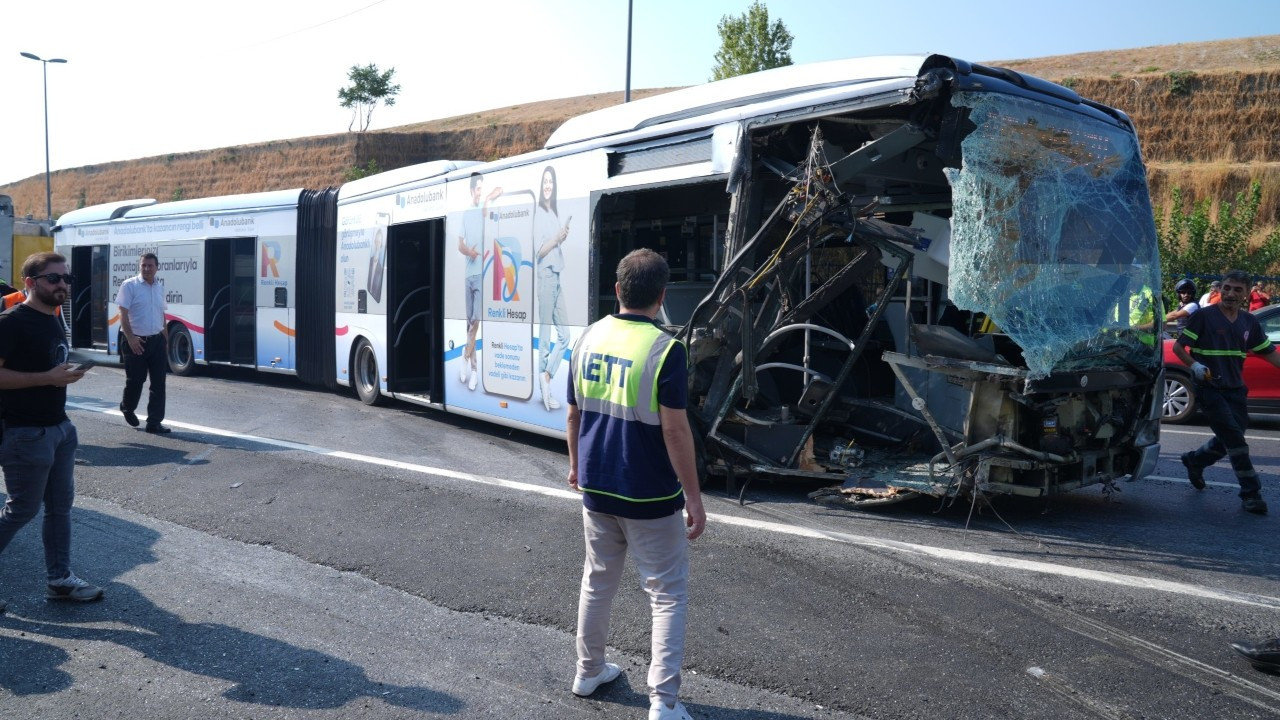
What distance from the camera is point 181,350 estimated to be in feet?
54.0

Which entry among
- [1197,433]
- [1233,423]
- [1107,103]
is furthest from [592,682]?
Result: [1107,103]

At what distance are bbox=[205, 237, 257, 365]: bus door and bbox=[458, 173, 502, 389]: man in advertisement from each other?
6.38m

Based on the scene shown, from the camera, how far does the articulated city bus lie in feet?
19.7

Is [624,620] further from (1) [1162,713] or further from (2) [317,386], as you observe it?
(2) [317,386]

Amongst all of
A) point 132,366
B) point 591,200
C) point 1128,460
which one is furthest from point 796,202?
point 132,366

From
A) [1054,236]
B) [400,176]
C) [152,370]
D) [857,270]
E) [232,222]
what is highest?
[400,176]

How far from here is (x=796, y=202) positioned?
6363 millimetres

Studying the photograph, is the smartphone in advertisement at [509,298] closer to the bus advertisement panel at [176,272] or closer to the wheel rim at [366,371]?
the wheel rim at [366,371]

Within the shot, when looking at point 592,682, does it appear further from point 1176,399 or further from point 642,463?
point 1176,399

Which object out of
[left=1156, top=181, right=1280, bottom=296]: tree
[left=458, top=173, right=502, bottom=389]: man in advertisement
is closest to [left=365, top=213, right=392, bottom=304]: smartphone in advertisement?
[left=458, top=173, right=502, bottom=389]: man in advertisement

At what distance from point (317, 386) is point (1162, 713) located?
13441 millimetres

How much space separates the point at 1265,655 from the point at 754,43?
39729 mm

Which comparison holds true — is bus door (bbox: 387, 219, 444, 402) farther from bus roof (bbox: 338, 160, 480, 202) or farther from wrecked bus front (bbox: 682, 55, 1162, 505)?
wrecked bus front (bbox: 682, 55, 1162, 505)

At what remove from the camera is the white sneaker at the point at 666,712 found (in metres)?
3.38
